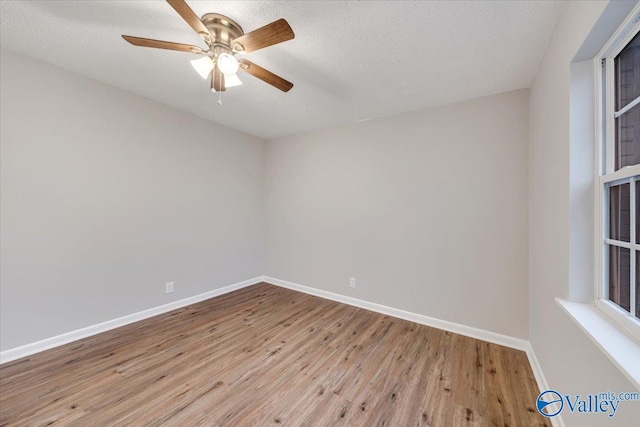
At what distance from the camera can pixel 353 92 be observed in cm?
235

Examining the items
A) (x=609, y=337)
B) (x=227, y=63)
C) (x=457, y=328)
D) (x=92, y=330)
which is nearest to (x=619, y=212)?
(x=609, y=337)

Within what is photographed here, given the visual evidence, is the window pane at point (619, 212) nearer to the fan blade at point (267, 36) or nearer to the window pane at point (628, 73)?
the window pane at point (628, 73)

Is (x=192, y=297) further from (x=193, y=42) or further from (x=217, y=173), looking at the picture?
(x=193, y=42)

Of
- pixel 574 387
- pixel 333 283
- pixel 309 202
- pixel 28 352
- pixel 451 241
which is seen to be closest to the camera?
pixel 574 387

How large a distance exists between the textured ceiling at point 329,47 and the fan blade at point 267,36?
196 mm

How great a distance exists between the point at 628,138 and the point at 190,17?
7.20 ft

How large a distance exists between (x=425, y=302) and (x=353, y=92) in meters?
2.41

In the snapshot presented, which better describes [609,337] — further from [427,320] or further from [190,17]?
[190,17]

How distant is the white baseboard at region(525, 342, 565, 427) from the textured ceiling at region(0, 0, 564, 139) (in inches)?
91.6

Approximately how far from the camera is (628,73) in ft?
3.46

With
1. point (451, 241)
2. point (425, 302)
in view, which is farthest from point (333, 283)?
point (451, 241)

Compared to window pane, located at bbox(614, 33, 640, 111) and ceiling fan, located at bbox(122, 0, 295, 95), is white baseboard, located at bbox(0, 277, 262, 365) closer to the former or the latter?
ceiling fan, located at bbox(122, 0, 295, 95)

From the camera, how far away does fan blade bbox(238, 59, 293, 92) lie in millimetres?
1559

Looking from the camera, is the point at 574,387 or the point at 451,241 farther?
the point at 451,241
